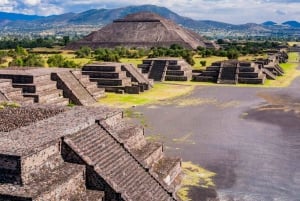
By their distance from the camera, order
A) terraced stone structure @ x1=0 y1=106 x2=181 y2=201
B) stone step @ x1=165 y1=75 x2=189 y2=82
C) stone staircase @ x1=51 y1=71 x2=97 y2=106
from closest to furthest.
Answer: terraced stone structure @ x1=0 y1=106 x2=181 y2=201
stone staircase @ x1=51 y1=71 x2=97 y2=106
stone step @ x1=165 y1=75 x2=189 y2=82

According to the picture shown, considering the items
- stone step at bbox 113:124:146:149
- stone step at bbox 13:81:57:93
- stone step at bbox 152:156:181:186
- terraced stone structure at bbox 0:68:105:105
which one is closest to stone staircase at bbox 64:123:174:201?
stone step at bbox 113:124:146:149

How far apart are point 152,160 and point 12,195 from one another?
8491 millimetres

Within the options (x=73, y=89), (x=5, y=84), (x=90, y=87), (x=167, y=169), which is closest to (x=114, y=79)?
(x=90, y=87)

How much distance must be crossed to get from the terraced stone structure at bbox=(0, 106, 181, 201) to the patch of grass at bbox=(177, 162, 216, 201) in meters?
0.62

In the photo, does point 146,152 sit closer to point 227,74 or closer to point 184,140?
point 184,140

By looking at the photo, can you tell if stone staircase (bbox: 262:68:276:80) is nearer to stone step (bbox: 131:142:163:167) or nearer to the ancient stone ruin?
the ancient stone ruin

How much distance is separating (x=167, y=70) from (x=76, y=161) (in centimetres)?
5258

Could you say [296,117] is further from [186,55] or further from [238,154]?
[186,55]

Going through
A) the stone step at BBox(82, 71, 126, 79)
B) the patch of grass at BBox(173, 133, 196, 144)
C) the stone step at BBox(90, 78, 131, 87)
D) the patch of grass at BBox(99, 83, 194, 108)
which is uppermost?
the stone step at BBox(82, 71, 126, 79)

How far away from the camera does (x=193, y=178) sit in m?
21.9

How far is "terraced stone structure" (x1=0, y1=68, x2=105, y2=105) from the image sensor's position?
38.1m

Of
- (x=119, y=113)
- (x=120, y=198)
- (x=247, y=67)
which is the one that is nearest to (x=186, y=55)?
(x=247, y=67)

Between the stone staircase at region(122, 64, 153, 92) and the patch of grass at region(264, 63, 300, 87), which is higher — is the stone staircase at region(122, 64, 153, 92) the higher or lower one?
the higher one

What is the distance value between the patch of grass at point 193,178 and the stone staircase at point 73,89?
2041 cm
